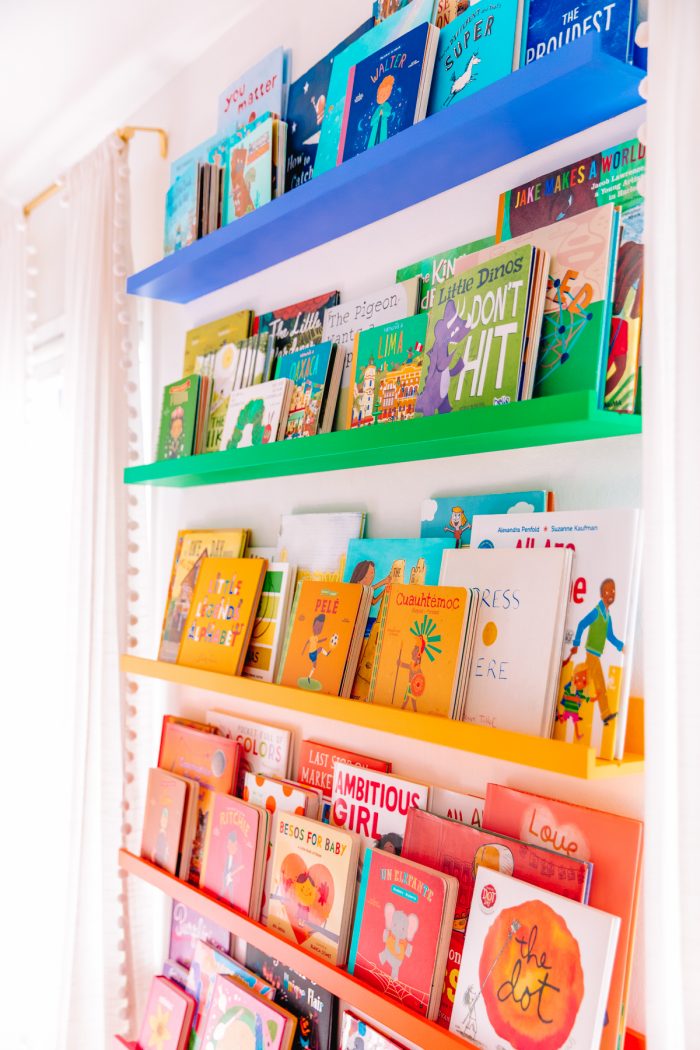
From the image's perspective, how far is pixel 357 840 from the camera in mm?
1264

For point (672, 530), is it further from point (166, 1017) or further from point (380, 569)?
point (166, 1017)

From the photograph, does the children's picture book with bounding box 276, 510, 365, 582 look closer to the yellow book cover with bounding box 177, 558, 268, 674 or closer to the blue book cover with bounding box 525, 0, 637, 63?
the yellow book cover with bounding box 177, 558, 268, 674

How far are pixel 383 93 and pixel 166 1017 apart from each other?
1684 millimetres

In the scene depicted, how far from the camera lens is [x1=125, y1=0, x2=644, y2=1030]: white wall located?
110 cm

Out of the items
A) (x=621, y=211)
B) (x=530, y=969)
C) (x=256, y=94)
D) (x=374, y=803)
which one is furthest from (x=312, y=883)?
(x=256, y=94)

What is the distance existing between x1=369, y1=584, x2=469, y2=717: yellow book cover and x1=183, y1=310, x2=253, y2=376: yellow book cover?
76cm

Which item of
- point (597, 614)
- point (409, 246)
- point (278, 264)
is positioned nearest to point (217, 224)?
point (278, 264)

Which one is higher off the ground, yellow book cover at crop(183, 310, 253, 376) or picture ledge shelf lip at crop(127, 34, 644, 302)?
picture ledge shelf lip at crop(127, 34, 644, 302)

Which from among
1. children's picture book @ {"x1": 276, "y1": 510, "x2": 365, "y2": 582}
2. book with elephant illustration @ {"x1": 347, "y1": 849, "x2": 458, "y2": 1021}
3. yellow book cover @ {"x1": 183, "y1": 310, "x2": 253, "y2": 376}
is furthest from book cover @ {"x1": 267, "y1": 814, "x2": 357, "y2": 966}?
yellow book cover @ {"x1": 183, "y1": 310, "x2": 253, "y2": 376}

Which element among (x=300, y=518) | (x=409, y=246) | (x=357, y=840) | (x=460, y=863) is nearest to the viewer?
(x=460, y=863)

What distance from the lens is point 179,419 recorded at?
1.75m

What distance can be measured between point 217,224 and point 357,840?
1183mm

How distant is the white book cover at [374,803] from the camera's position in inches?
49.2

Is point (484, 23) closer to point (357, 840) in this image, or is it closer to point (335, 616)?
point (335, 616)
